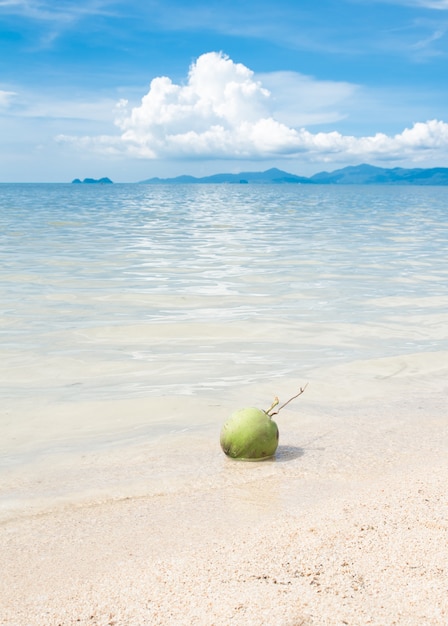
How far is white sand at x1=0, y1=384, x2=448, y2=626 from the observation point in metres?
2.87

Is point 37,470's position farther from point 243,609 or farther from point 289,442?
point 243,609

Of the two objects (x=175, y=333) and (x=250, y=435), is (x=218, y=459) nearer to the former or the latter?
(x=250, y=435)

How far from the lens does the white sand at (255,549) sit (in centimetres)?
Answer: 287

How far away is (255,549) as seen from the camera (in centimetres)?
343

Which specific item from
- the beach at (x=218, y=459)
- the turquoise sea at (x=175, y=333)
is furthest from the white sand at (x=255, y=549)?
the turquoise sea at (x=175, y=333)

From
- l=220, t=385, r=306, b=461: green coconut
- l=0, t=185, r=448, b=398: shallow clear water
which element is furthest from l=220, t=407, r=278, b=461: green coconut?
l=0, t=185, r=448, b=398: shallow clear water

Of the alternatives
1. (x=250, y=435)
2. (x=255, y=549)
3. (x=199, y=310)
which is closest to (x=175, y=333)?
(x=199, y=310)

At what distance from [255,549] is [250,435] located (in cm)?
136

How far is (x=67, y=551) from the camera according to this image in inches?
138

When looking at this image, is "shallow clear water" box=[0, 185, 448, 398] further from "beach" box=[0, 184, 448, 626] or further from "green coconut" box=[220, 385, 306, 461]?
"green coconut" box=[220, 385, 306, 461]

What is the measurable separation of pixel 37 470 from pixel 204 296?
23.4ft

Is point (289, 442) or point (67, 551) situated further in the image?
point (289, 442)

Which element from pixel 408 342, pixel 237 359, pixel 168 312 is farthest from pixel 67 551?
pixel 168 312

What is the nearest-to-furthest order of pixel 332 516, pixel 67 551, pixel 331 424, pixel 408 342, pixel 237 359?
pixel 67 551
pixel 332 516
pixel 331 424
pixel 237 359
pixel 408 342
